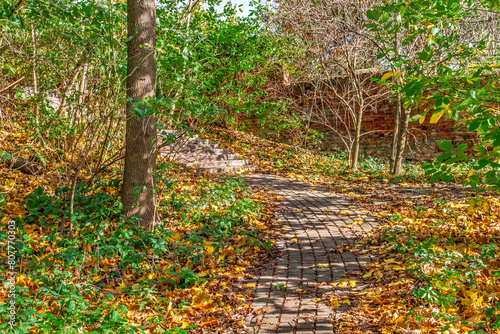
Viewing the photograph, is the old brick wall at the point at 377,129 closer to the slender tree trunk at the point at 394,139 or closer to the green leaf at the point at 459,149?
the slender tree trunk at the point at 394,139

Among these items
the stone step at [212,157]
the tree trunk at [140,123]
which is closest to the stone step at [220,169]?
the stone step at [212,157]

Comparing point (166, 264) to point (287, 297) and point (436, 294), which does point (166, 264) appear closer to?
point (287, 297)

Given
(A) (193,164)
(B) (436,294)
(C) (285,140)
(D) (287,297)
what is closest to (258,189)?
(A) (193,164)

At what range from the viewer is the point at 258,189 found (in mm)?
7625

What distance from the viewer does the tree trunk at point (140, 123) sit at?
432 centimetres

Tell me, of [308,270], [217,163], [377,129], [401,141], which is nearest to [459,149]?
[308,270]

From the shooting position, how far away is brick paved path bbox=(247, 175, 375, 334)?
9.50 feet

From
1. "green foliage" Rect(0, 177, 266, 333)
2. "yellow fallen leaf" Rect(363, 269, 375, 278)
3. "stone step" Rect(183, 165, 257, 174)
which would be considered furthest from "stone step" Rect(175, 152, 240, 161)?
"yellow fallen leaf" Rect(363, 269, 375, 278)

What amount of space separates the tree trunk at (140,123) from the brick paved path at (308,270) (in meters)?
1.83

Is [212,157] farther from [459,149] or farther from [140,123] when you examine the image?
[459,149]

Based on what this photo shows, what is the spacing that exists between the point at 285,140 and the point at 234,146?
10.8 ft

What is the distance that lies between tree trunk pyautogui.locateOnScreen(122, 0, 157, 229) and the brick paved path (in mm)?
1832

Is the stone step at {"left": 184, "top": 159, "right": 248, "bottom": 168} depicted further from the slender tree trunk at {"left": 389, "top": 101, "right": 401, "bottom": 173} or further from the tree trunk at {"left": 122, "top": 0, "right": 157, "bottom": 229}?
the slender tree trunk at {"left": 389, "top": 101, "right": 401, "bottom": 173}

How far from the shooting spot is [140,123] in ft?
14.5
